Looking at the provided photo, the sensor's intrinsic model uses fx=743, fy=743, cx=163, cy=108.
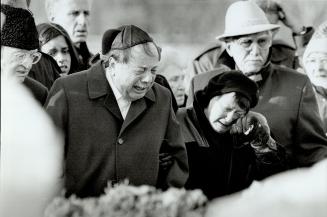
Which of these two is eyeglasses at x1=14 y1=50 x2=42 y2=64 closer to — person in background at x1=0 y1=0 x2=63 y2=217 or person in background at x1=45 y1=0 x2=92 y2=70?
person in background at x1=0 y1=0 x2=63 y2=217

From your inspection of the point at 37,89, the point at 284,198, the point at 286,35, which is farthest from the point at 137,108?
the point at 286,35

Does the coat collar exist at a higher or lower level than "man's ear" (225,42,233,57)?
higher

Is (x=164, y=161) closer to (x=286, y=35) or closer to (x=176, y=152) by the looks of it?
(x=176, y=152)

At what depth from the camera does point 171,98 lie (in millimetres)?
3488

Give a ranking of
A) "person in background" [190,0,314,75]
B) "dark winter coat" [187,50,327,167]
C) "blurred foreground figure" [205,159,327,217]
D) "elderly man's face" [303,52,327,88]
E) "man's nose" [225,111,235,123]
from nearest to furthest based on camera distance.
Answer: "blurred foreground figure" [205,159,327,217] → "man's nose" [225,111,235,123] → "dark winter coat" [187,50,327,167] → "elderly man's face" [303,52,327,88] → "person in background" [190,0,314,75]

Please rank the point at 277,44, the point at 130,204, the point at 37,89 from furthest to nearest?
the point at 277,44 < the point at 37,89 < the point at 130,204

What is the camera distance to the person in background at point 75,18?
3.80 metres

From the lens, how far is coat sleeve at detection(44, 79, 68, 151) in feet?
10.4

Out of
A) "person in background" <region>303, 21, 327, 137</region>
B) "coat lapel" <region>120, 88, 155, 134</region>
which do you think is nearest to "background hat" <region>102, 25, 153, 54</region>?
"coat lapel" <region>120, 88, 155, 134</region>

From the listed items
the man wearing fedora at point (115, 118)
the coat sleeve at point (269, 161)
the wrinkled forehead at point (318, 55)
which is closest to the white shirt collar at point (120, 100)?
the man wearing fedora at point (115, 118)

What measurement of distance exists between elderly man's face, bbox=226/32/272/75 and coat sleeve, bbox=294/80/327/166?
0.32 m

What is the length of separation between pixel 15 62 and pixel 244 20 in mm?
1481

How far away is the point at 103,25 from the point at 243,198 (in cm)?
110

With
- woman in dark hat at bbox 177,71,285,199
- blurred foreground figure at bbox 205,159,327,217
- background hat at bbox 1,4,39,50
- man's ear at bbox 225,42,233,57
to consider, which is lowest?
blurred foreground figure at bbox 205,159,327,217
